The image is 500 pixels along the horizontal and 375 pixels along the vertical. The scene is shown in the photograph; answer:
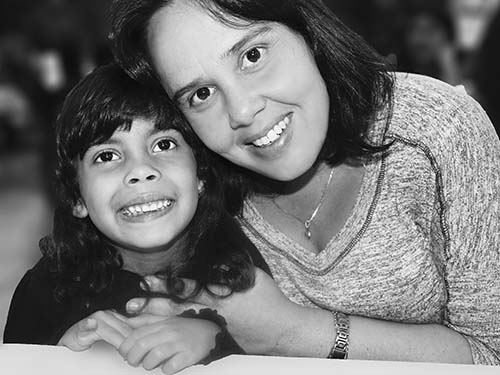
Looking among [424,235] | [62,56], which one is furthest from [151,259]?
[62,56]

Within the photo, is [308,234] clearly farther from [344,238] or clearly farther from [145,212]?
[145,212]

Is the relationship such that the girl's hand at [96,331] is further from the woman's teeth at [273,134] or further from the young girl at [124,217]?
the woman's teeth at [273,134]

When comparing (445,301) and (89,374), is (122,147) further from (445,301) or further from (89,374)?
(445,301)

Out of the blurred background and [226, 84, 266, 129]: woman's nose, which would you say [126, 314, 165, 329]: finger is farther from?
the blurred background

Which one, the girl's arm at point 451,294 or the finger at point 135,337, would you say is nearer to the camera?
the finger at point 135,337

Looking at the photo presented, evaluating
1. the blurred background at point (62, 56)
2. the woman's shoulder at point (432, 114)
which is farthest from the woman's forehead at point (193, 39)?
the blurred background at point (62, 56)

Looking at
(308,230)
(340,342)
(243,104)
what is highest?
(243,104)

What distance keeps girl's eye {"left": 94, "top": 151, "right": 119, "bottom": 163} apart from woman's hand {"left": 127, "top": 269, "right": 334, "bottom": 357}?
0.64ft

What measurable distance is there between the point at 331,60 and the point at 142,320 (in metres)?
0.44

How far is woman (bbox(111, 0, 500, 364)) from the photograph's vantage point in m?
0.96

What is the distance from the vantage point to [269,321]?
0.99 meters

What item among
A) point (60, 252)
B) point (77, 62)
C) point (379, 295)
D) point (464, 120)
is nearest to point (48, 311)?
point (60, 252)

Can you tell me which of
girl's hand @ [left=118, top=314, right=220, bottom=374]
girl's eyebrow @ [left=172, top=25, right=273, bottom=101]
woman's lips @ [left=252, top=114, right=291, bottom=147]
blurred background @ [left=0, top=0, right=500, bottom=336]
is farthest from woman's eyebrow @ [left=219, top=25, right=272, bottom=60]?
blurred background @ [left=0, top=0, right=500, bottom=336]

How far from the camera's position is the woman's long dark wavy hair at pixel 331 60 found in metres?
0.99
